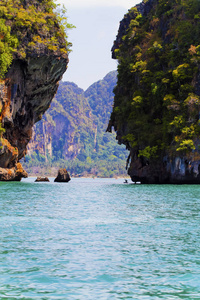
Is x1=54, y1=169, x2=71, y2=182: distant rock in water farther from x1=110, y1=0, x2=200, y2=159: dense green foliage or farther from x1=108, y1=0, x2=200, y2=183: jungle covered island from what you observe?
x1=110, y1=0, x2=200, y2=159: dense green foliage

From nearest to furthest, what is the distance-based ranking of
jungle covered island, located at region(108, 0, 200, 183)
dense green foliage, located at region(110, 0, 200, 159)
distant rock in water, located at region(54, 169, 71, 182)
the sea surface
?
the sea surface < jungle covered island, located at region(108, 0, 200, 183) < dense green foliage, located at region(110, 0, 200, 159) < distant rock in water, located at region(54, 169, 71, 182)

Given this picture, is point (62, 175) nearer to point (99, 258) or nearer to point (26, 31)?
point (26, 31)

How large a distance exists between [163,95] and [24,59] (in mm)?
20230

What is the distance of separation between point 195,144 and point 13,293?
45.4 m

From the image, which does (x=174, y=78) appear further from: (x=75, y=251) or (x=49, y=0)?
(x=75, y=251)

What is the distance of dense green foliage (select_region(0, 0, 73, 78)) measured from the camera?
174 ft

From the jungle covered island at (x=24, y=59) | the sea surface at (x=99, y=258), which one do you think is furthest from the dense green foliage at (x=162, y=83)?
the sea surface at (x=99, y=258)

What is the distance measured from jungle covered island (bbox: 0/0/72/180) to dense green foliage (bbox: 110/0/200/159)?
1227cm

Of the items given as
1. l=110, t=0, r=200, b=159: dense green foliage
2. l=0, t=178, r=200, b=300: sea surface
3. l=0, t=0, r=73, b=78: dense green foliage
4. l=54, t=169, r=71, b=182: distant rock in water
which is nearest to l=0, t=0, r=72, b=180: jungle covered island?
l=0, t=0, r=73, b=78: dense green foliage

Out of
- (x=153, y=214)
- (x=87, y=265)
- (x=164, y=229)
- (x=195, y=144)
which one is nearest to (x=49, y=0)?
(x=195, y=144)

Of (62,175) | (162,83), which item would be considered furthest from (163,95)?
(62,175)

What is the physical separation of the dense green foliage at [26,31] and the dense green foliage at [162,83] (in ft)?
43.3

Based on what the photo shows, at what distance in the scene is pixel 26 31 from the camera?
55469 mm

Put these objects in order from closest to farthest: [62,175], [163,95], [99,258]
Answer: [99,258] < [163,95] < [62,175]
